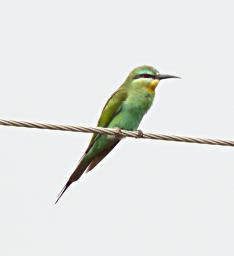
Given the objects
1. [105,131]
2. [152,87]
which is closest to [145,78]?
[152,87]

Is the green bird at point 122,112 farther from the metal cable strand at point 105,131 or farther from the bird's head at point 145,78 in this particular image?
the metal cable strand at point 105,131

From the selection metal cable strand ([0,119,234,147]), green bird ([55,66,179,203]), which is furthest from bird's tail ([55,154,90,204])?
metal cable strand ([0,119,234,147])

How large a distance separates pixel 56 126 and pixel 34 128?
0.15m

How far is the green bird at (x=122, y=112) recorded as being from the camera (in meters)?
6.70

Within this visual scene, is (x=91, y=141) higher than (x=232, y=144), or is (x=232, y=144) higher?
(x=232, y=144)

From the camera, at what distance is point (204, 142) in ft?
15.9

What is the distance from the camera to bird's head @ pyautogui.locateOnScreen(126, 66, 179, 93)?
6875 mm

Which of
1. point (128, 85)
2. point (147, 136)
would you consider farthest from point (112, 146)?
point (147, 136)

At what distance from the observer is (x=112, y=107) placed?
685 centimetres

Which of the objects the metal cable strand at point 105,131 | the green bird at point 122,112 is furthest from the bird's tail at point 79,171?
the metal cable strand at point 105,131

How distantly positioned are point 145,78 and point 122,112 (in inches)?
17.7

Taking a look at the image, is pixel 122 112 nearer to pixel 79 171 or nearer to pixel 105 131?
pixel 79 171

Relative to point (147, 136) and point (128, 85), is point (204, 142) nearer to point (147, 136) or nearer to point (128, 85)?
point (147, 136)

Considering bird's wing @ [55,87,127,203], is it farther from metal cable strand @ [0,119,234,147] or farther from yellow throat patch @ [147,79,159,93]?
metal cable strand @ [0,119,234,147]
